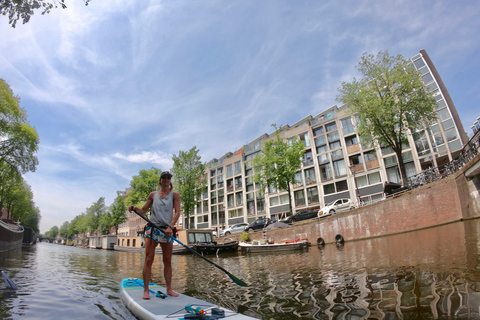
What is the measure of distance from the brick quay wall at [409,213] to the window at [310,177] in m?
20.0

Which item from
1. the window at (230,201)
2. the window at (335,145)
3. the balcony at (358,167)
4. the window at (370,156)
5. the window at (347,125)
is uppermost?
the window at (347,125)

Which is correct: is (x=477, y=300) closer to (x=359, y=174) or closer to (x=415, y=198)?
(x=415, y=198)

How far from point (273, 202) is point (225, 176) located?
15872 millimetres

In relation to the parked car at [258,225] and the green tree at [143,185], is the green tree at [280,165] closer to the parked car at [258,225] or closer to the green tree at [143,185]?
the parked car at [258,225]

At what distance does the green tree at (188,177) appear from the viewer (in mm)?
37812

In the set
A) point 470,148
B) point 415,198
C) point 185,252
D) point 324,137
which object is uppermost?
point 324,137

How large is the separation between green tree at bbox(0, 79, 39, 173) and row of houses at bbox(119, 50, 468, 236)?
2291 centimetres

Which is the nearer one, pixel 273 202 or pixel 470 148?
pixel 470 148

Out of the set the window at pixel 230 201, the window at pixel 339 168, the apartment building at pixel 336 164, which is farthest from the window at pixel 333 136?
the window at pixel 230 201

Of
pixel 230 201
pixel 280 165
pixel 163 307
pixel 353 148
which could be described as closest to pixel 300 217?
pixel 280 165

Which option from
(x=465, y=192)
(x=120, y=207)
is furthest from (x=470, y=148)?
(x=120, y=207)

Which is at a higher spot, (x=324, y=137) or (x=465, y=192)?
(x=324, y=137)

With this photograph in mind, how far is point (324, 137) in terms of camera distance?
43.3m

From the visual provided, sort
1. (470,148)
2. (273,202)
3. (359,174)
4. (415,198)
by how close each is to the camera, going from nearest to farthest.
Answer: (470,148) < (415,198) < (359,174) < (273,202)
